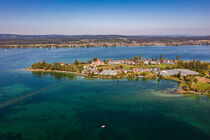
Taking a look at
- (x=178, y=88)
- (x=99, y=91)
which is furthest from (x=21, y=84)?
(x=178, y=88)

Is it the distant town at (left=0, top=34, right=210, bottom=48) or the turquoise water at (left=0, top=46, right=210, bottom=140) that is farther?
the distant town at (left=0, top=34, right=210, bottom=48)

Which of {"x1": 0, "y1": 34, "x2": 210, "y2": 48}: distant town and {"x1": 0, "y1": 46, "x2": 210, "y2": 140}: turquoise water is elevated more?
{"x1": 0, "y1": 34, "x2": 210, "y2": 48}: distant town

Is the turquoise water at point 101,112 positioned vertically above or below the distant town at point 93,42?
below

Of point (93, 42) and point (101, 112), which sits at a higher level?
point (93, 42)

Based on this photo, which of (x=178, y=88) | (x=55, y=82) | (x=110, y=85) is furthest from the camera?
(x=55, y=82)

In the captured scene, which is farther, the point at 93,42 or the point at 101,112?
the point at 93,42

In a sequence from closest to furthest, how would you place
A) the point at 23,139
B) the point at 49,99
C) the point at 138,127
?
the point at 23,139, the point at 138,127, the point at 49,99

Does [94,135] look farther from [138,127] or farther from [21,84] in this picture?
[21,84]

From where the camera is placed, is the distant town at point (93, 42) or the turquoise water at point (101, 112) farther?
the distant town at point (93, 42)
